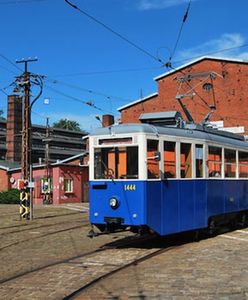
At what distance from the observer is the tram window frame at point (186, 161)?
1298cm

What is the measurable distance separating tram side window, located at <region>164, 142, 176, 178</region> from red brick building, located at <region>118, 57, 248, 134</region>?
36.3m

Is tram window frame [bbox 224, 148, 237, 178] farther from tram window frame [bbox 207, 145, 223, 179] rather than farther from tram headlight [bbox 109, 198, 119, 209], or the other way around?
tram headlight [bbox 109, 198, 119, 209]

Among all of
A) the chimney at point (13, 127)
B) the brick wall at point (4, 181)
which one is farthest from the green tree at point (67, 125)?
the brick wall at point (4, 181)

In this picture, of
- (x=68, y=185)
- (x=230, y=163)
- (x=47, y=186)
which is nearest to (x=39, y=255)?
(x=230, y=163)

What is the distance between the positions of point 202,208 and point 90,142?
11.2 ft

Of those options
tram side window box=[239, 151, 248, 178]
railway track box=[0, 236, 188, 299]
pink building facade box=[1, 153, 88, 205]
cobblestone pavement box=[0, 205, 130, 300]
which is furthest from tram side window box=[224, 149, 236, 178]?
pink building facade box=[1, 153, 88, 205]

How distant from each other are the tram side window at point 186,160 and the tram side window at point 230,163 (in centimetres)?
225

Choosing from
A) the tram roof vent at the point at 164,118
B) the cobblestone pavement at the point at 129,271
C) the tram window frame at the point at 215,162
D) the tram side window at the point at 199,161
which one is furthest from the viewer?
the tram roof vent at the point at 164,118

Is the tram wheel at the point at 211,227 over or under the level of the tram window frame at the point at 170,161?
under

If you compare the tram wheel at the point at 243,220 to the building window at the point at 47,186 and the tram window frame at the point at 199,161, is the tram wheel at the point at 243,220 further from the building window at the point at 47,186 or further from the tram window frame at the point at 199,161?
the building window at the point at 47,186

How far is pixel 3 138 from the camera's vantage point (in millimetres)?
93562

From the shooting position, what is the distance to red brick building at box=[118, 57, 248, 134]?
50219 mm

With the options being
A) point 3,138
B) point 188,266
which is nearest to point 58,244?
point 188,266

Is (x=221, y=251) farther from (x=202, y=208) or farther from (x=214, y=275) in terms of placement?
(x=214, y=275)
